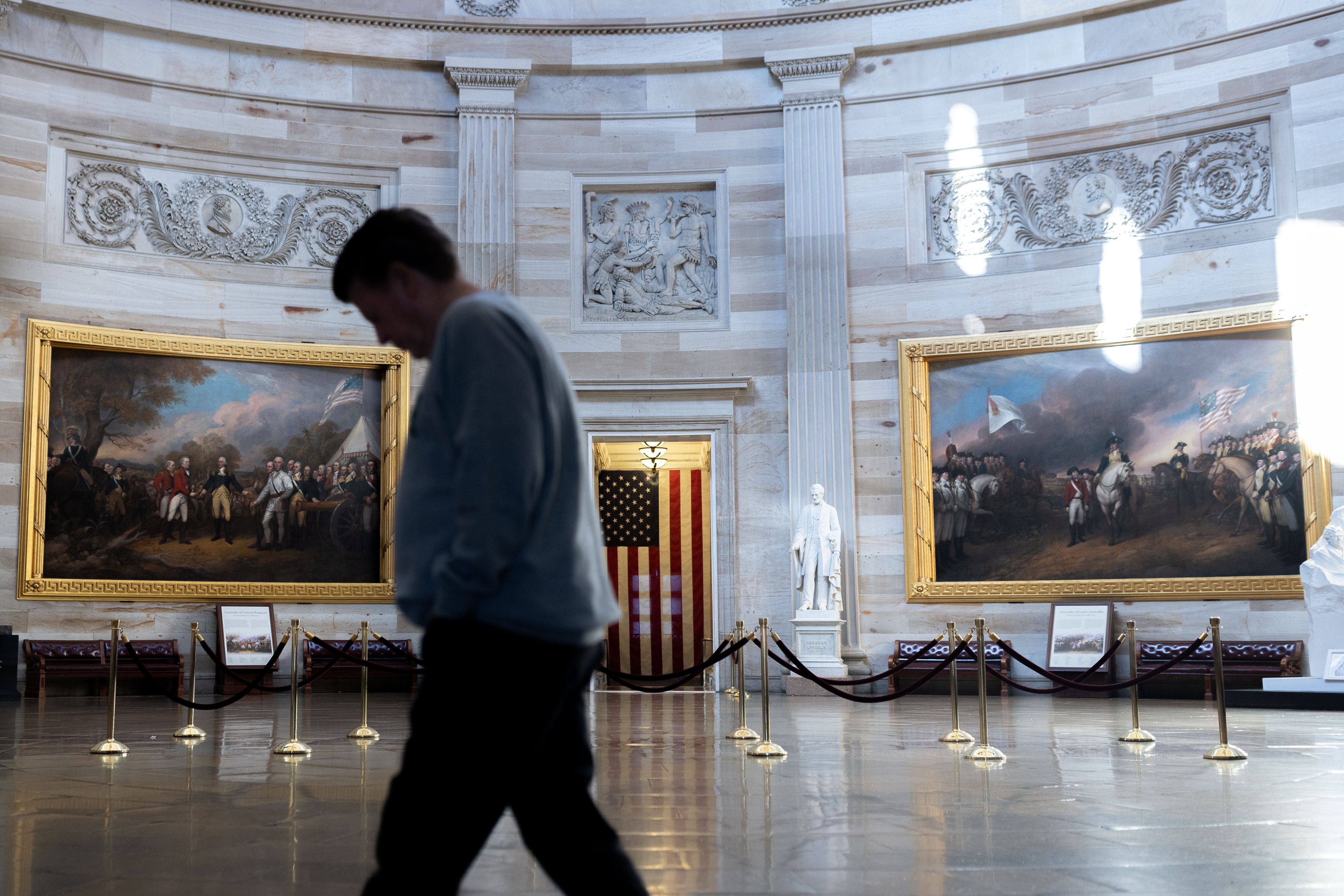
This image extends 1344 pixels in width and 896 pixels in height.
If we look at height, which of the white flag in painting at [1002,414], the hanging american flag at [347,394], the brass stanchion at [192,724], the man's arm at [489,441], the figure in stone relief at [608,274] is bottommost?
the brass stanchion at [192,724]

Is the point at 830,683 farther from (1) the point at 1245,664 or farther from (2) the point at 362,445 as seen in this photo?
(2) the point at 362,445

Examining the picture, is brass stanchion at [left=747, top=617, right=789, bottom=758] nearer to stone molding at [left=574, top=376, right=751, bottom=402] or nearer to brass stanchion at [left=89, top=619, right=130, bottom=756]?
brass stanchion at [left=89, top=619, right=130, bottom=756]

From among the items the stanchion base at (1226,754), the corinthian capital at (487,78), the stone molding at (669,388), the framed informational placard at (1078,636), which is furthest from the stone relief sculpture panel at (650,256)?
the stanchion base at (1226,754)

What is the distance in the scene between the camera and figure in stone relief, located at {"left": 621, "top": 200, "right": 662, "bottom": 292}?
19031 mm

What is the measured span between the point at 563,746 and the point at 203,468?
1627 centimetres

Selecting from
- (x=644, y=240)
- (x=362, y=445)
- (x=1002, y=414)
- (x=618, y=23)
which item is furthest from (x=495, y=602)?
(x=618, y=23)

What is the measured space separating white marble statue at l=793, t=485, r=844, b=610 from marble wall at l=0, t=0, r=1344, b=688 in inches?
36.3

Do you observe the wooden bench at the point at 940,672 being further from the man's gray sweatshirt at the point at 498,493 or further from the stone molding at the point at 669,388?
the man's gray sweatshirt at the point at 498,493

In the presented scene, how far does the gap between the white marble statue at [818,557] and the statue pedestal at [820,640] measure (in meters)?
0.12

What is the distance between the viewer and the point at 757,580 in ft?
58.9

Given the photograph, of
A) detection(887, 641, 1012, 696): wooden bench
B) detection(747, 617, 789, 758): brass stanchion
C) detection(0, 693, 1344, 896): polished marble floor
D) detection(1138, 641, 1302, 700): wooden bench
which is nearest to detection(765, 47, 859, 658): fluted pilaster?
detection(887, 641, 1012, 696): wooden bench

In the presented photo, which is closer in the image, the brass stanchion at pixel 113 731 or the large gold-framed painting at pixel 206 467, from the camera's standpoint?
the brass stanchion at pixel 113 731

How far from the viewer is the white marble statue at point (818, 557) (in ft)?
54.9

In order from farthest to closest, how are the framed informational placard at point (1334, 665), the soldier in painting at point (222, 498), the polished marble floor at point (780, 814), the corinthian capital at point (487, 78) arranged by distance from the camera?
the corinthian capital at point (487, 78) → the soldier in painting at point (222, 498) → the framed informational placard at point (1334, 665) → the polished marble floor at point (780, 814)
